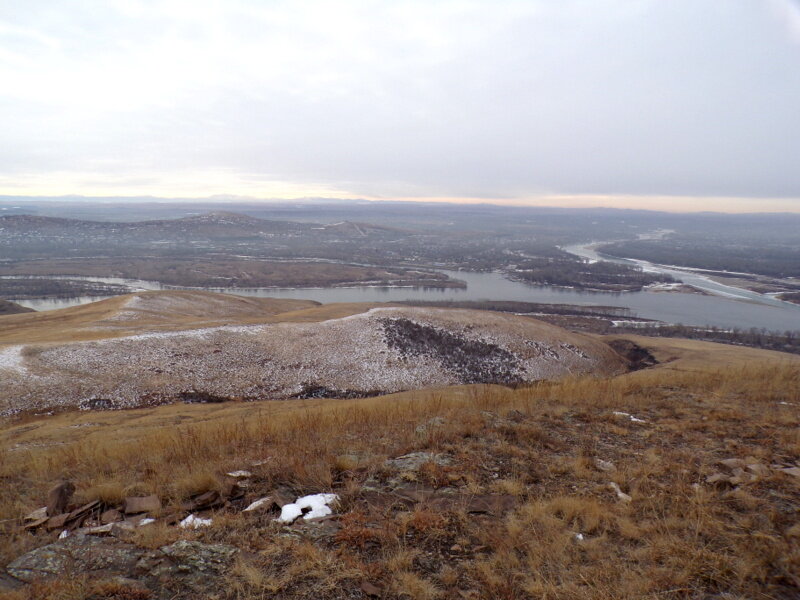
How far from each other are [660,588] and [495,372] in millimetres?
Result: 25512

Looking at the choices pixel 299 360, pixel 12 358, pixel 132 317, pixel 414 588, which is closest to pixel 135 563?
pixel 414 588

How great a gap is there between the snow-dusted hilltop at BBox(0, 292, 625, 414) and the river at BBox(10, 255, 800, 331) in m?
45.9

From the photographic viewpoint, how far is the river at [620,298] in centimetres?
6738

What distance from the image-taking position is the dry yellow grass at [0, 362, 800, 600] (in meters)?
3.46

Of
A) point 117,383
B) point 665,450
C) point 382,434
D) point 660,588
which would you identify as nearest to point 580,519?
point 660,588

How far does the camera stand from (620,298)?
84625 mm

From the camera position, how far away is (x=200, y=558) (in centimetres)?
368

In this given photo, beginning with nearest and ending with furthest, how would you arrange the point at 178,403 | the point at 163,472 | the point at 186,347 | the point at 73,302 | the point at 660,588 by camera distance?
the point at 660,588
the point at 163,472
the point at 178,403
the point at 186,347
the point at 73,302

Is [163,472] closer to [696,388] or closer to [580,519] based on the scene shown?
[580,519]

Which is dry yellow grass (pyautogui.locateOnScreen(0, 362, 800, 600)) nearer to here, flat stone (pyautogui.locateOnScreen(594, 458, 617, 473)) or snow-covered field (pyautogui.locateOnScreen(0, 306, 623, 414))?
flat stone (pyautogui.locateOnScreen(594, 458, 617, 473))

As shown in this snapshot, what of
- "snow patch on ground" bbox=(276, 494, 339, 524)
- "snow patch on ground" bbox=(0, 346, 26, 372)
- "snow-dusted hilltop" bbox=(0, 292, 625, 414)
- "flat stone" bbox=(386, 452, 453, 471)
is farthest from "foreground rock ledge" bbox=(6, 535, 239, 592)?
"snow patch on ground" bbox=(0, 346, 26, 372)

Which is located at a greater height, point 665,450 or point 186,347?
point 665,450

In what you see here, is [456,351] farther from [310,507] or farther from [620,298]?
[620,298]

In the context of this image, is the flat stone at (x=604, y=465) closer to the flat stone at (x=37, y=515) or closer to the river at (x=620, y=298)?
the flat stone at (x=37, y=515)
